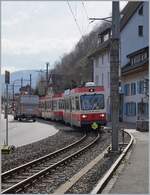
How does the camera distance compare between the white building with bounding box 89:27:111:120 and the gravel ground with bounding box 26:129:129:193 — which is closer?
the gravel ground with bounding box 26:129:129:193

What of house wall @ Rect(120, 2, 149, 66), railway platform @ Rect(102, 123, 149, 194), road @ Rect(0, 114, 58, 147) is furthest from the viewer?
house wall @ Rect(120, 2, 149, 66)

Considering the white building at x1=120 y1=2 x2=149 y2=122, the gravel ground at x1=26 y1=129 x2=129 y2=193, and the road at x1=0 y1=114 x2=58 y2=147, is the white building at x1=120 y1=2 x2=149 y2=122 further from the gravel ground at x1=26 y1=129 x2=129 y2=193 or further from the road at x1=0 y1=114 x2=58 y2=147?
the gravel ground at x1=26 y1=129 x2=129 y2=193

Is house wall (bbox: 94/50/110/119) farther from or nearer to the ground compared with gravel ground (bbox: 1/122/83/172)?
farther from the ground

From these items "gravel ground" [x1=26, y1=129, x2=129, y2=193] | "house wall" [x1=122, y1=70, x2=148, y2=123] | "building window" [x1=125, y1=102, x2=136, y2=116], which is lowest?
"gravel ground" [x1=26, y1=129, x2=129, y2=193]

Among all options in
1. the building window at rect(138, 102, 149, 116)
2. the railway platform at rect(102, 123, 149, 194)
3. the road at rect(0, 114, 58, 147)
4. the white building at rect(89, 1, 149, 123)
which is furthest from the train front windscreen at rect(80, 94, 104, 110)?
the building window at rect(138, 102, 149, 116)

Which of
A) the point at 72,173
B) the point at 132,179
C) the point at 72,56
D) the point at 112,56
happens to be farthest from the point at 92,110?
the point at 72,56

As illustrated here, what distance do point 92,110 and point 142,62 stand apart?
20.2m

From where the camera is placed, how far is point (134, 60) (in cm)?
6062

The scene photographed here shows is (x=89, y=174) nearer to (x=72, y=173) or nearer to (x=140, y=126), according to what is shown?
(x=72, y=173)

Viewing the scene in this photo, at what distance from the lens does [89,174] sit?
1538 cm

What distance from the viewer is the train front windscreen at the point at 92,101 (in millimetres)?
35844

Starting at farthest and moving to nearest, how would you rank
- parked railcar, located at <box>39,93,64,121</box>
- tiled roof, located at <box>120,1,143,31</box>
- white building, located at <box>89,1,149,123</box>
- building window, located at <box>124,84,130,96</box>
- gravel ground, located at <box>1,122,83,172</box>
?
1. tiled roof, located at <box>120,1,143,31</box>
2. building window, located at <box>124,84,130,96</box>
3. white building, located at <box>89,1,149,123</box>
4. parked railcar, located at <box>39,93,64,121</box>
5. gravel ground, located at <box>1,122,83,172</box>

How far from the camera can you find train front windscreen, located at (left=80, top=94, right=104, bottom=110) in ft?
118

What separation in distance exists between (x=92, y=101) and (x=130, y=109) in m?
23.8
